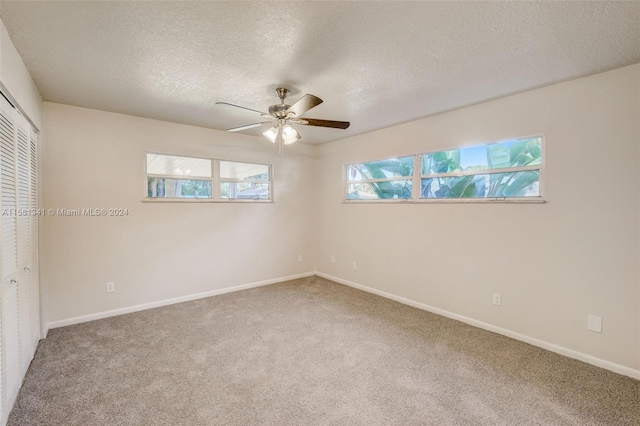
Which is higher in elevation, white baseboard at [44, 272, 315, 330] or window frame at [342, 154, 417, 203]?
window frame at [342, 154, 417, 203]

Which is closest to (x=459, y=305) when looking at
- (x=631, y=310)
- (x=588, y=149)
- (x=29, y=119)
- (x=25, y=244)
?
(x=631, y=310)

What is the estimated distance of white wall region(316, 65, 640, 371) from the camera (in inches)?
88.7

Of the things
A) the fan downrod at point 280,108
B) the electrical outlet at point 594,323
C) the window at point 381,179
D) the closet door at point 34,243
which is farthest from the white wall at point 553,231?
the closet door at point 34,243

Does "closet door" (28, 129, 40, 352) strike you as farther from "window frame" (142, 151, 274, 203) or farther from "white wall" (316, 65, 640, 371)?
"white wall" (316, 65, 640, 371)

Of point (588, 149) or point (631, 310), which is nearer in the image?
point (631, 310)

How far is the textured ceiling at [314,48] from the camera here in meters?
1.60

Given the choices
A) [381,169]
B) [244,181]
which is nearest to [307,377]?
[381,169]

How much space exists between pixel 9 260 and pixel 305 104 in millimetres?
2330

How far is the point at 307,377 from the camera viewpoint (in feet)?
7.25

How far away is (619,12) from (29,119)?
4.27 meters

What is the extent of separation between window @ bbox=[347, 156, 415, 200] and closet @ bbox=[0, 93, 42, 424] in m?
3.80

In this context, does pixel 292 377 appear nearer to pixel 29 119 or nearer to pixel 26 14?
pixel 26 14

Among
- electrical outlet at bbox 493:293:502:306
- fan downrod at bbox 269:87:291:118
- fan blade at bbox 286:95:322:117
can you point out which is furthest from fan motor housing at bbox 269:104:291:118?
electrical outlet at bbox 493:293:502:306

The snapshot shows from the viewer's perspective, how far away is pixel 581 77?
7.89ft
